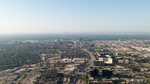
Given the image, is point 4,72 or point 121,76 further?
point 4,72

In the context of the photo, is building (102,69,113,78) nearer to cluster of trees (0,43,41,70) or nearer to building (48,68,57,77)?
building (48,68,57,77)

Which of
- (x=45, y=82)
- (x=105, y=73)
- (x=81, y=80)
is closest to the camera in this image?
(x=45, y=82)

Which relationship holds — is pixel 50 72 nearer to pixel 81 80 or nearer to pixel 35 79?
pixel 35 79

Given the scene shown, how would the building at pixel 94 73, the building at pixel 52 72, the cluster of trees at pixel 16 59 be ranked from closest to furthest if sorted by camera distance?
the building at pixel 94 73 < the building at pixel 52 72 < the cluster of trees at pixel 16 59

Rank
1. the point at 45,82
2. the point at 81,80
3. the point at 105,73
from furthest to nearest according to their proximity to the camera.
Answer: the point at 105,73 < the point at 81,80 < the point at 45,82

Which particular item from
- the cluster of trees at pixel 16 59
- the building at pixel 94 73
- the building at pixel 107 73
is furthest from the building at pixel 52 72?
the cluster of trees at pixel 16 59

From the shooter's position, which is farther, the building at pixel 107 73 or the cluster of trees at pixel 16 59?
the cluster of trees at pixel 16 59

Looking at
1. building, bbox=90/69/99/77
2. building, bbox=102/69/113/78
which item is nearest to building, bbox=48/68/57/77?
building, bbox=90/69/99/77

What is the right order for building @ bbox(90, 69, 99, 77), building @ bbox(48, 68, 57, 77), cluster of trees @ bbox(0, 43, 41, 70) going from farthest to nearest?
cluster of trees @ bbox(0, 43, 41, 70) → building @ bbox(48, 68, 57, 77) → building @ bbox(90, 69, 99, 77)

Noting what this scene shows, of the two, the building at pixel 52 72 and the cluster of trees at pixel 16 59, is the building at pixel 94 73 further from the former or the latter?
the cluster of trees at pixel 16 59

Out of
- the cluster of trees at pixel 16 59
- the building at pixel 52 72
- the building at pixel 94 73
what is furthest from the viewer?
the cluster of trees at pixel 16 59

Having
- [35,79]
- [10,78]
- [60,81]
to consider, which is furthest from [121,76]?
[10,78]
